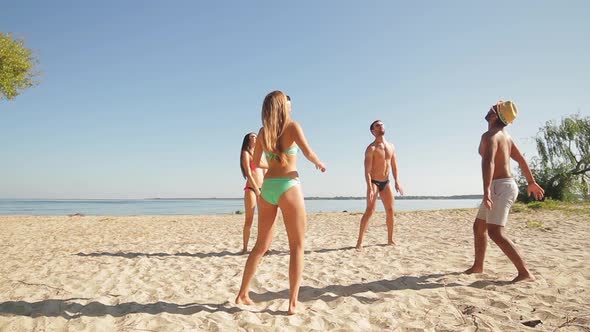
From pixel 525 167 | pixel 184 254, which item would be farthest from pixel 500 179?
pixel 184 254

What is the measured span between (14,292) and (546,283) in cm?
630

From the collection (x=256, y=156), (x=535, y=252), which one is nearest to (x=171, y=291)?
(x=256, y=156)

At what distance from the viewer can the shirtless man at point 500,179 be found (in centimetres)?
376

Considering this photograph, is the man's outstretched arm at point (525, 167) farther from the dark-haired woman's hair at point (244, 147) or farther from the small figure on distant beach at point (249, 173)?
the dark-haired woman's hair at point (244, 147)

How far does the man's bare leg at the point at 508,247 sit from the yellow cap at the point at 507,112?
1.26 metres

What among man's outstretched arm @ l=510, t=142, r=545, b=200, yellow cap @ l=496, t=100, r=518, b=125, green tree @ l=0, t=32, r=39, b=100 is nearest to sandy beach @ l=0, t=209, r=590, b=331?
man's outstretched arm @ l=510, t=142, r=545, b=200

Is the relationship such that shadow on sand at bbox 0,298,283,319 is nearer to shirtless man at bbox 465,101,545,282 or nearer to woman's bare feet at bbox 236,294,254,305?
woman's bare feet at bbox 236,294,254,305

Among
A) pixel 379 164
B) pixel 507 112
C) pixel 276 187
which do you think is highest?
pixel 507 112

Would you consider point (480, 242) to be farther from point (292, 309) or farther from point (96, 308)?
point (96, 308)

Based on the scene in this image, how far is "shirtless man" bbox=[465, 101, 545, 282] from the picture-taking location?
3756 mm

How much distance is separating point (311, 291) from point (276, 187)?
164 cm

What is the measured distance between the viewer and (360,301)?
3.51 metres

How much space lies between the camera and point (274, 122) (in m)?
2.98

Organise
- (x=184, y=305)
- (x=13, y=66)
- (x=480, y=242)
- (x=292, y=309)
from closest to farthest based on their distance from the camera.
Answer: (x=292, y=309), (x=184, y=305), (x=480, y=242), (x=13, y=66)
